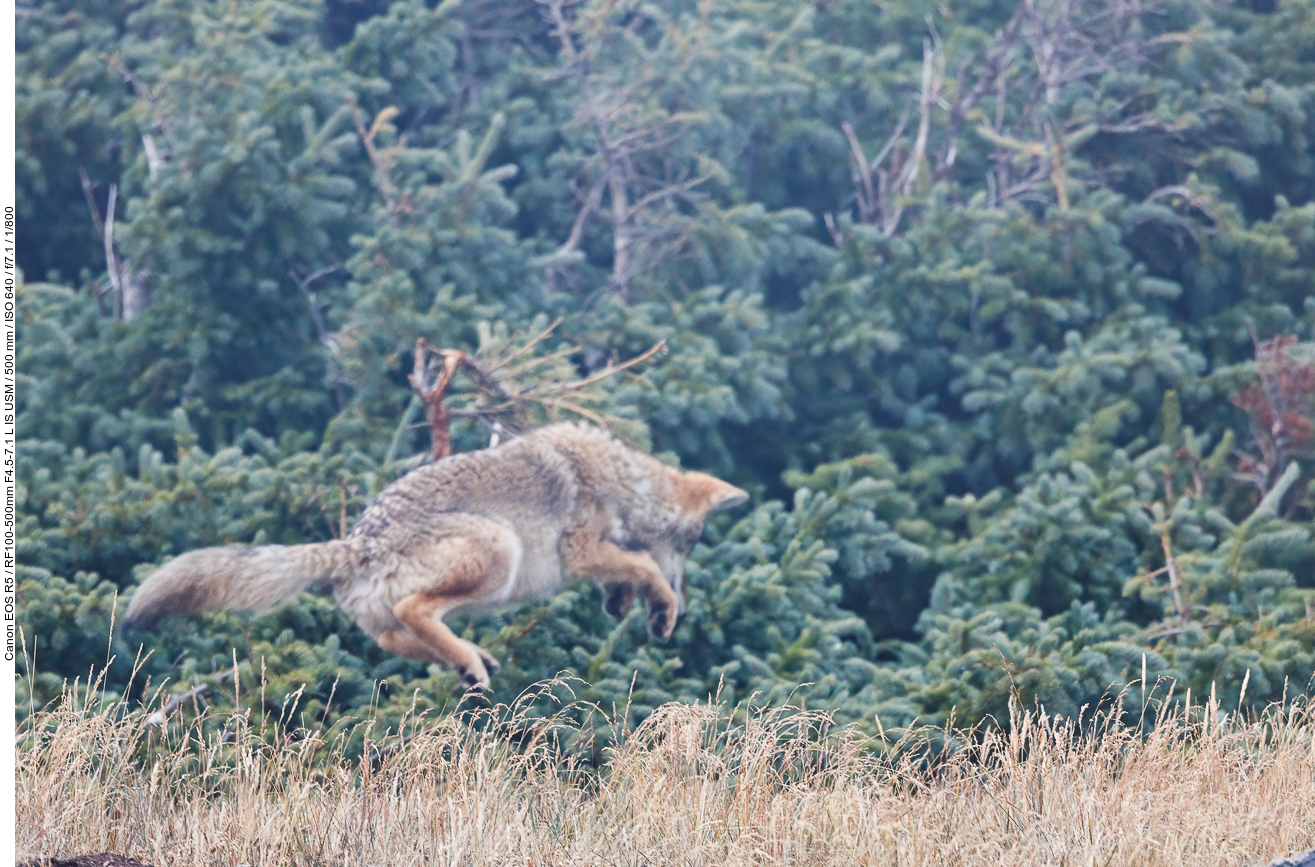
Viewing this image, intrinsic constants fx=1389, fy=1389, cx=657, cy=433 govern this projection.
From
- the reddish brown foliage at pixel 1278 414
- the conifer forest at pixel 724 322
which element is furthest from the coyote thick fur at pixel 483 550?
the reddish brown foliage at pixel 1278 414

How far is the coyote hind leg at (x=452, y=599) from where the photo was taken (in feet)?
18.1

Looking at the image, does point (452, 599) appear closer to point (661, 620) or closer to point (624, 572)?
point (624, 572)

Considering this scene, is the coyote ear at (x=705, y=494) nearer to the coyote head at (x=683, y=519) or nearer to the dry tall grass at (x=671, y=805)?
the coyote head at (x=683, y=519)

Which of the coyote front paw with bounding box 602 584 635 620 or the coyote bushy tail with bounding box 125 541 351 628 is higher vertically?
the coyote bushy tail with bounding box 125 541 351 628

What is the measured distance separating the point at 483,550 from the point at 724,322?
2799mm

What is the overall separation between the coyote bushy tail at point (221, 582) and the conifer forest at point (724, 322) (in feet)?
0.52

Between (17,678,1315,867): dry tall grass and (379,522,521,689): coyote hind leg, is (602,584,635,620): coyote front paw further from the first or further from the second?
(17,678,1315,867): dry tall grass

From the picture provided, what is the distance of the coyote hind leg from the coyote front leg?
0.39m

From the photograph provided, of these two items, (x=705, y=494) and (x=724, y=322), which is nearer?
(x=705, y=494)

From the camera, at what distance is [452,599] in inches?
219

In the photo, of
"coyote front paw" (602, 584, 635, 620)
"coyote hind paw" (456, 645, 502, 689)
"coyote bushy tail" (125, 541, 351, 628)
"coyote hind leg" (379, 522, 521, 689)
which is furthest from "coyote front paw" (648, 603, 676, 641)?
"coyote bushy tail" (125, 541, 351, 628)

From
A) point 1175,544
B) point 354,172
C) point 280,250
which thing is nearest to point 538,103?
point 354,172

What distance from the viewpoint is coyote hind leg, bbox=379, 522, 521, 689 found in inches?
217

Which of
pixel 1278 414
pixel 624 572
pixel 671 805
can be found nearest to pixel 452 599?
pixel 624 572
